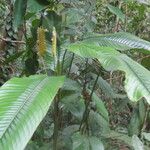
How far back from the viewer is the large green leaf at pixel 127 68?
1.01 m

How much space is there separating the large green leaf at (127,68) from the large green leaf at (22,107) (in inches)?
5.0

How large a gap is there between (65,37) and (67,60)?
0.12 meters

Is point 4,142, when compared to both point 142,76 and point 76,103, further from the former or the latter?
point 76,103

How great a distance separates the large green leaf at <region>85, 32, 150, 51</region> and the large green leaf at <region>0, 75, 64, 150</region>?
293 millimetres

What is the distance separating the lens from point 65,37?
68.3 inches

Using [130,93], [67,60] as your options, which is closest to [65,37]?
[67,60]

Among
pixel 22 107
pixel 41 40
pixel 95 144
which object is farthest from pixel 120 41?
pixel 22 107

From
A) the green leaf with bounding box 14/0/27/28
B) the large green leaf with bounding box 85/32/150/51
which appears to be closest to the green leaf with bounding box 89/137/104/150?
the large green leaf with bounding box 85/32/150/51

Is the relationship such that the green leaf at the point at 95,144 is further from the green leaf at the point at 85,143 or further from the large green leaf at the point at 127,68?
the large green leaf at the point at 127,68

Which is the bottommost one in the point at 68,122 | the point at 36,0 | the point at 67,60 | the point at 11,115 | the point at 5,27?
the point at 68,122

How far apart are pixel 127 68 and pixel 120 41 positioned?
375 mm

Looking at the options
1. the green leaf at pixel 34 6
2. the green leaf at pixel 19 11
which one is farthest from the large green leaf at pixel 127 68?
the green leaf at pixel 19 11

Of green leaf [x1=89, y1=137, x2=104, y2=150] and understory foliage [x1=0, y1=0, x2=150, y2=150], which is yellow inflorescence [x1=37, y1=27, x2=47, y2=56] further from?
green leaf [x1=89, y1=137, x2=104, y2=150]

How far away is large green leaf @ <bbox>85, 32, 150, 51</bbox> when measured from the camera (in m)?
1.39
